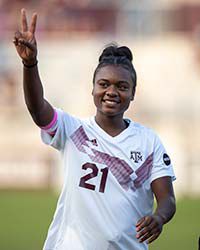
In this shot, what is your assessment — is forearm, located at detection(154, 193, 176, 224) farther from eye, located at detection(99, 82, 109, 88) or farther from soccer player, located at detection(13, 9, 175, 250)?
eye, located at detection(99, 82, 109, 88)

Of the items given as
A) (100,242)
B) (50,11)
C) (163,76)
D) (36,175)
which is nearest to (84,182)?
(100,242)

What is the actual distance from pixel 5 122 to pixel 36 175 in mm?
2134

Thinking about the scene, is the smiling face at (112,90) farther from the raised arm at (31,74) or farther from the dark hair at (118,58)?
the raised arm at (31,74)

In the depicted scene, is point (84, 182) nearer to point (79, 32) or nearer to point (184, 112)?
point (184, 112)

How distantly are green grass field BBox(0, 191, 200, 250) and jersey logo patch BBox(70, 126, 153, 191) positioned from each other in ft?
25.8

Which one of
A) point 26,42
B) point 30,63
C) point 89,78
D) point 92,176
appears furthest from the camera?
point 89,78

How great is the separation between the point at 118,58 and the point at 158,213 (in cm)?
108

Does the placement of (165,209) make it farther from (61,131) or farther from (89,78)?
(89,78)

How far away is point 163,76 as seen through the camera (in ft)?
98.6

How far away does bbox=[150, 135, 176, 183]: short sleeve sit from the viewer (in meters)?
6.95

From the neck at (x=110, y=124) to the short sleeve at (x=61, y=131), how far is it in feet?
0.49

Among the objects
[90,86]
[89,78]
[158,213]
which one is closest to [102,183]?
[158,213]

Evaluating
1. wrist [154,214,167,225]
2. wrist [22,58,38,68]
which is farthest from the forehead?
wrist [154,214,167,225]

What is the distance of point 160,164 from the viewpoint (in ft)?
22.9
